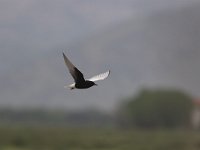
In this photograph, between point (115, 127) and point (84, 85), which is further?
point (115, 127)

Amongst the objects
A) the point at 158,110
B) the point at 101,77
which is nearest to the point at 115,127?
the point at 158,110

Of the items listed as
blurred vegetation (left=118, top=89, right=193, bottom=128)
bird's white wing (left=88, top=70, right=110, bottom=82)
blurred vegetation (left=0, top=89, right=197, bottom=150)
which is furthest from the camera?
blurred vegetation (left=118, top=89, right=193, bottom=128)

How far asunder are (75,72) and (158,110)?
332 feet

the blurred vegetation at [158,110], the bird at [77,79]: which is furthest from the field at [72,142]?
the blurred vegetation at [158,110]

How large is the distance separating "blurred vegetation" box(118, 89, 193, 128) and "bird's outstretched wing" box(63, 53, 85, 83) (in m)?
93.2

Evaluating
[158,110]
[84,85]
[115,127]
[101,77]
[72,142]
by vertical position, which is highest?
[158,110]

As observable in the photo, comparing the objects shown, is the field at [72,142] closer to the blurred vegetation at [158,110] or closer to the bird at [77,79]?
the bird at [77,79]

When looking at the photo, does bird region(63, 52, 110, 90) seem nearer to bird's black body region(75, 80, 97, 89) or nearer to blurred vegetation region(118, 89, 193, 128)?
bird's black body region(75, 80, 97, 89)

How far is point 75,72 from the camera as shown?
3.93 meters

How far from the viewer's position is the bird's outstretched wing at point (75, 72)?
3.91 metres

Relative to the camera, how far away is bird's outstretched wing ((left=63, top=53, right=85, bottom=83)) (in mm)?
3912

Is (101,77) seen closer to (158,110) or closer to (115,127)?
(115,127)

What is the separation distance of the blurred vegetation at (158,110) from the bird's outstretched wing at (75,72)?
306ft

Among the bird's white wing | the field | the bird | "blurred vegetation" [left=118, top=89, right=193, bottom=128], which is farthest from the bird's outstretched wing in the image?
"blurred vegetation" [left=118, top=89, right=193, bottom=128]
